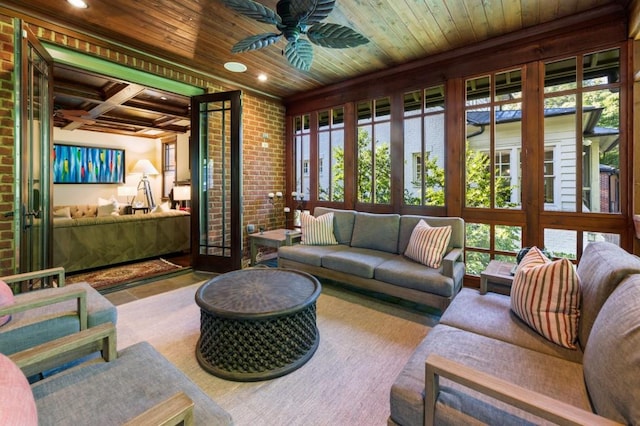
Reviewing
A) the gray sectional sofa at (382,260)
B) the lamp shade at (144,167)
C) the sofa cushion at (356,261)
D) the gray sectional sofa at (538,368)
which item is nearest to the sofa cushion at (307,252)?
the gray sectional sofa at (382,260)

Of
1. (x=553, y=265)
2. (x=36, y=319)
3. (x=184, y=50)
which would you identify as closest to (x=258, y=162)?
(x=184, y=50)

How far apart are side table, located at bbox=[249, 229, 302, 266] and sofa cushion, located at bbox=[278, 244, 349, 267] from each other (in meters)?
0.16

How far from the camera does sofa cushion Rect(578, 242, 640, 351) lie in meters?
1.29

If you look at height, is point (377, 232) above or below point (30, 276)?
above

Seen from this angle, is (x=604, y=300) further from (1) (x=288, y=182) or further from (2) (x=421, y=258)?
(1) (x=288, y=182)

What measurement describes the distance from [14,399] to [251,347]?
1164 mm

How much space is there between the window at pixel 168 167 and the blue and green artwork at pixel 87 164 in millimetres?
1011

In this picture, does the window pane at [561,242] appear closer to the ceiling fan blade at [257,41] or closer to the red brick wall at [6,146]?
the ceiling fan blade at [257,41]

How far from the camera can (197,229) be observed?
13.6 feet

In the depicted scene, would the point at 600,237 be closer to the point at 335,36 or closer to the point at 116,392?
the point at 335,36

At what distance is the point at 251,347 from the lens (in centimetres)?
185

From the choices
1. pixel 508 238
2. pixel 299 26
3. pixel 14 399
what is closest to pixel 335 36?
pixel 299 26

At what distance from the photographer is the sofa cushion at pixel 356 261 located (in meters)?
3.01

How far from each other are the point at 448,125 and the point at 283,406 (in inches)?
132
